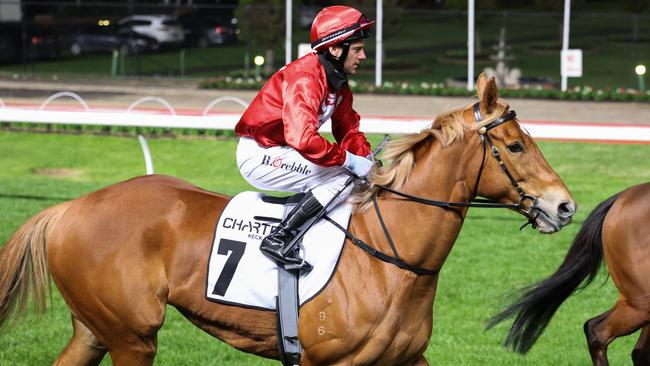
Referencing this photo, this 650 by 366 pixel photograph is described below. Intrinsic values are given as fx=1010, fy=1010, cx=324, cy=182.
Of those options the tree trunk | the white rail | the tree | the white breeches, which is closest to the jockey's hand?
the white breeches

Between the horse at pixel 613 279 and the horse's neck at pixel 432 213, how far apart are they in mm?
1604

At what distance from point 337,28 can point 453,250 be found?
461cm

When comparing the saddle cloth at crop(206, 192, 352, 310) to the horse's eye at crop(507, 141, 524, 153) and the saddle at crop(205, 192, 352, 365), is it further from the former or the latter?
the horse's eye at crop(507, 141, 524, 153)

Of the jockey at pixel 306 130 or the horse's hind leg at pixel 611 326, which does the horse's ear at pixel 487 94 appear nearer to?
the jockey at pixel 306 130

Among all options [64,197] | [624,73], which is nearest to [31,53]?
[624,73]

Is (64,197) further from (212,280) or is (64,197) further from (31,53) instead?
(31,53)

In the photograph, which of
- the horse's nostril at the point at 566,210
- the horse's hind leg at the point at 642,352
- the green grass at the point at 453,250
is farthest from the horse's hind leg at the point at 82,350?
the horse's hind leg at the point at 642,352

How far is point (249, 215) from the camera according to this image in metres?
4.50

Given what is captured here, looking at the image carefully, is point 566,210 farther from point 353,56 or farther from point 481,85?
point 353,56

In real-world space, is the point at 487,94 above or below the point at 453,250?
above

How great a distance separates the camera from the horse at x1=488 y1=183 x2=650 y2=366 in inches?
221

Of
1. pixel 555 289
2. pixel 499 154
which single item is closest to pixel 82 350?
pixel 499 154

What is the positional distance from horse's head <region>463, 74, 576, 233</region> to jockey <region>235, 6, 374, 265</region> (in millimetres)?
520

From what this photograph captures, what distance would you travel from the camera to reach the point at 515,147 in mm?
4172
